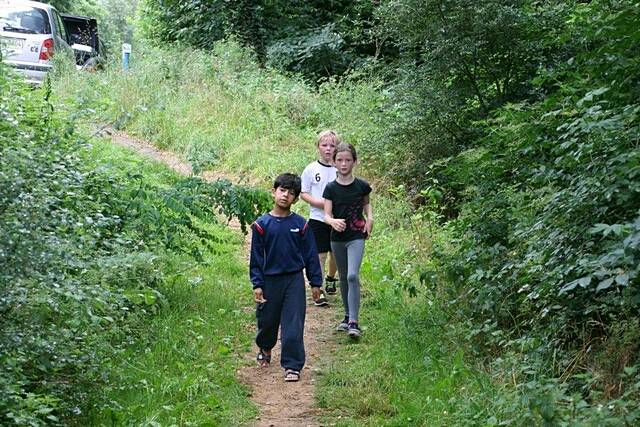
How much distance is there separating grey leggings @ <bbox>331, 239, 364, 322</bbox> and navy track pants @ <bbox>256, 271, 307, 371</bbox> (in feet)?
2.73

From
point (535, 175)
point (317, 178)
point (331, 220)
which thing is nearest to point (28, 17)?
point (317, 178)

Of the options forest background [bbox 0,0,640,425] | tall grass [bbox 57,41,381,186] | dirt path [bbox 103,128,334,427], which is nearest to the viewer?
forest background [bbox 0,0,640,425]

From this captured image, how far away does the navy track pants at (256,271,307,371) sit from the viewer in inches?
289

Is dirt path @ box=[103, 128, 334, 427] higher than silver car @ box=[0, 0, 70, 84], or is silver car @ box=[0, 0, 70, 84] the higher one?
silver car @ box=[0, 0, 70, 84]

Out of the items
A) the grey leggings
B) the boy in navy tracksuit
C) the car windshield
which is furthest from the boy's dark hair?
the car windshield

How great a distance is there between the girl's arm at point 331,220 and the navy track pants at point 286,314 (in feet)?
2.83

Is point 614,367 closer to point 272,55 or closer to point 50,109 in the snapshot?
point 50,109

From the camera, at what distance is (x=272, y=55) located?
69.2ft

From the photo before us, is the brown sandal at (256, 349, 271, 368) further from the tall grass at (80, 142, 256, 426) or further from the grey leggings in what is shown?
the grey leggings

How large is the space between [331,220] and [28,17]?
12243mm

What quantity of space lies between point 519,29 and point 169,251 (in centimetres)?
545

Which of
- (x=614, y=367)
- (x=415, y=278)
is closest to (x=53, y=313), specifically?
(x=614, y=367)

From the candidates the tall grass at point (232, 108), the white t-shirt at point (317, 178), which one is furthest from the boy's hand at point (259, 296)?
the tall grass at point (232, 108)

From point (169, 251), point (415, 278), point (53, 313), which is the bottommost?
point (415, 278)
